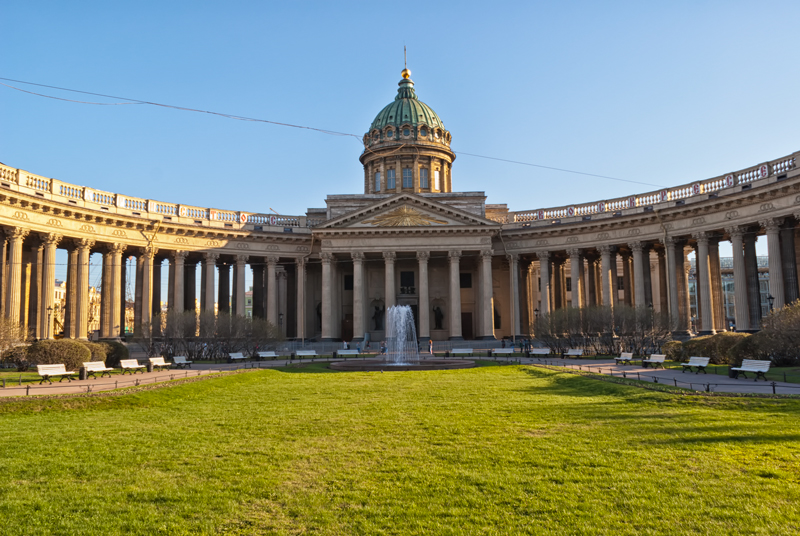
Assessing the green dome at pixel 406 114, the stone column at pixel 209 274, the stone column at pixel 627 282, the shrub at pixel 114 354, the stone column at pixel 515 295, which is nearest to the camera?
the shrub at pixel 114 354

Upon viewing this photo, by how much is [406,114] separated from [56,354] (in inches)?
1981

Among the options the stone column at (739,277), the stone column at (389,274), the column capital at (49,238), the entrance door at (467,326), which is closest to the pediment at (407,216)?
the stone column at (389,274)

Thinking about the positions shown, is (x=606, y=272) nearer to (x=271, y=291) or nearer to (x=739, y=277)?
(x=739, y=277)

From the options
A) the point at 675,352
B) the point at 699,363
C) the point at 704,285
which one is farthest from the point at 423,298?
the point at 699,363

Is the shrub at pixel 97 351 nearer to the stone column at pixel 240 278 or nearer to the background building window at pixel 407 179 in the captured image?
the stone column at pixel 240 278

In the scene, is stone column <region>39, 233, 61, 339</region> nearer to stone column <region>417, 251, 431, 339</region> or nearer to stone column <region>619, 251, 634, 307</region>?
stone column <region>417, 251, 431, 339</region>

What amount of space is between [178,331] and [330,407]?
26.2 meters

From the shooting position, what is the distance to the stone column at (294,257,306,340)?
54.9 meters

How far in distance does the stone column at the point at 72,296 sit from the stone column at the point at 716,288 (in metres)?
47.5

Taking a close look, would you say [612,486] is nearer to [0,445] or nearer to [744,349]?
[0,445]

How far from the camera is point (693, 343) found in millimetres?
32406

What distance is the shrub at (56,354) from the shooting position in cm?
2761

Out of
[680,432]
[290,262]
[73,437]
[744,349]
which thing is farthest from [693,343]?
[290,262]

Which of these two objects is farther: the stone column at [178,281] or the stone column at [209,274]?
the stone column at [209,274]
